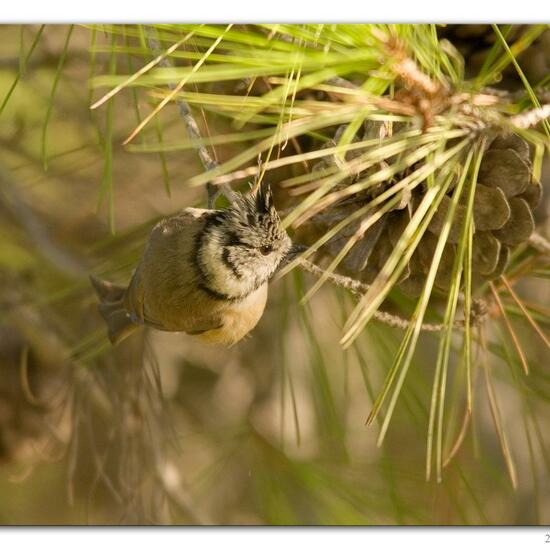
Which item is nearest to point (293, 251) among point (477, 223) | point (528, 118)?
point (477, 223)

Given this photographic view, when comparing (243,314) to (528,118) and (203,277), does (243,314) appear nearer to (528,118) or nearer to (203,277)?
(203,277)

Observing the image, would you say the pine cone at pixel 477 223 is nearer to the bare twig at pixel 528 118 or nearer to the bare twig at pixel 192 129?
the bare twig at pixel 528 118

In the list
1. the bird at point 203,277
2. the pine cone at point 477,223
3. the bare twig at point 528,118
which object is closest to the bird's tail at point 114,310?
the bird at point 203,277

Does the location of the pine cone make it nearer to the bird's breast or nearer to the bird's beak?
the bird's beak
